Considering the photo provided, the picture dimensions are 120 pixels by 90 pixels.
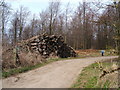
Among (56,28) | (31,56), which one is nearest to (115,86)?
(31,56)

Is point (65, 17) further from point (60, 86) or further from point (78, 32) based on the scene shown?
point (60, 86)


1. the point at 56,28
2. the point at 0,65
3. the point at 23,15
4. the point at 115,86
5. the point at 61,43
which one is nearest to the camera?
the point at 115,86

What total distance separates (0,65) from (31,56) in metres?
2.94

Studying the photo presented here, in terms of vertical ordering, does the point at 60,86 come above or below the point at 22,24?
below

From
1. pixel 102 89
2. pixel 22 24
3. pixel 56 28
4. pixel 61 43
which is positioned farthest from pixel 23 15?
pixel 102 89

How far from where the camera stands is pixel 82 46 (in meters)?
33.5

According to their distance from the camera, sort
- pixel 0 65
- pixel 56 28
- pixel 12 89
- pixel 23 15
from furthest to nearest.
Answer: pixel 23 15, pixel 56 28, pixel 0 65, pixel 12 89

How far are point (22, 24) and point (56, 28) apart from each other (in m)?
8.91

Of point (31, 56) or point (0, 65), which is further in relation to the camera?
point (31, 56)

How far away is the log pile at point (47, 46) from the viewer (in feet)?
49.3

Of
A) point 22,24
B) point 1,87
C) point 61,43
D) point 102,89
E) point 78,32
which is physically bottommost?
point 1,87

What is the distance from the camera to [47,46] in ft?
54.8

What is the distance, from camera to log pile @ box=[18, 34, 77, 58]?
49.3 feet

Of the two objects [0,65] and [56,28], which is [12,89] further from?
[56,28]
